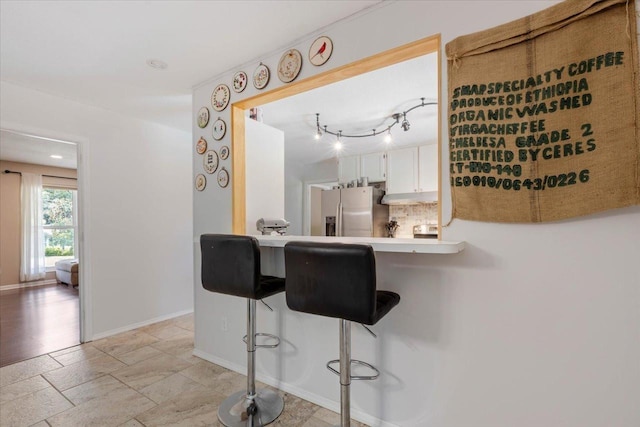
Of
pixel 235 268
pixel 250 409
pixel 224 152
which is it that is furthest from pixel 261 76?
pixel 250 409

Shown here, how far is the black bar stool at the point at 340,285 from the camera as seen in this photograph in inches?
47.9

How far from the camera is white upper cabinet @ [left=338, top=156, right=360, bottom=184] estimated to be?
4.83m

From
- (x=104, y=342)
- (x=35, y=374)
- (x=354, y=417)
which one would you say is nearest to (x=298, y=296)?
(x=354, y=417)

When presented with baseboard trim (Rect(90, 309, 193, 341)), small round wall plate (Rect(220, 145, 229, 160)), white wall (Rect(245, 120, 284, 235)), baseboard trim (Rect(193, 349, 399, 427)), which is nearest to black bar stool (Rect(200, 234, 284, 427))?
baseboard trim (Rect(193, 349, 399, 427))

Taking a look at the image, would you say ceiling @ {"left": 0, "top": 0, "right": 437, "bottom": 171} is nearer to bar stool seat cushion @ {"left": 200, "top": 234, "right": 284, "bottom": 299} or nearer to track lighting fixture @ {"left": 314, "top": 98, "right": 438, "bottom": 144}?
track lighting fixture @ {"left": 314, "top": 98, "right": 438, "bottom": 144}

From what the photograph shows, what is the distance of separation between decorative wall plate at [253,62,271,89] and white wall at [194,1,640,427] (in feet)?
1.39

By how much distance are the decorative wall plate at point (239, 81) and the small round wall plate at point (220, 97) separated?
0.09 m

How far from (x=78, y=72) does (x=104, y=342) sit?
8.08ft

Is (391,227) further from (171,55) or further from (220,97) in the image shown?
(171,55)

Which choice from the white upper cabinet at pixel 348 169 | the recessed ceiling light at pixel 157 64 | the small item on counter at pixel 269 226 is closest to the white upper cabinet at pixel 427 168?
the white upper cabinet at pixel 348 169

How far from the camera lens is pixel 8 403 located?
6.31 ft

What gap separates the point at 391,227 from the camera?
4.58m

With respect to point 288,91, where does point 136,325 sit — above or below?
below

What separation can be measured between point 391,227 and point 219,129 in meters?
3.01
